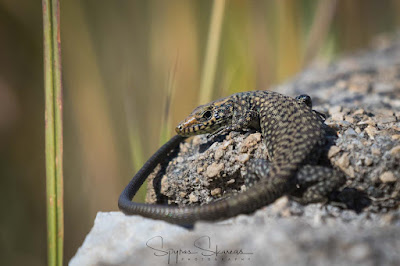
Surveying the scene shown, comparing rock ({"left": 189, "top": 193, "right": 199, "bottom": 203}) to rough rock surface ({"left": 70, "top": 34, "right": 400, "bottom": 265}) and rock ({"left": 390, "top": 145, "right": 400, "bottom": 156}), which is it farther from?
rock ({"left": 390, "top": 145, "right": 400, "bottom": 156})

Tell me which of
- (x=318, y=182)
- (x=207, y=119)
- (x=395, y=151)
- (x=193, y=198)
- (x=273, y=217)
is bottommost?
(x=193, y=198)

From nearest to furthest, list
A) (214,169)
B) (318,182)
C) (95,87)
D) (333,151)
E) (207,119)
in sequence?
(318,182) < (333,151) < (214,169) < (207,119) < (95,87)

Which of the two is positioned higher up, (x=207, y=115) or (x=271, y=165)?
(x=207, y=115)

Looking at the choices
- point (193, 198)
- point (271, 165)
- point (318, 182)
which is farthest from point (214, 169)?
point (318, 182)

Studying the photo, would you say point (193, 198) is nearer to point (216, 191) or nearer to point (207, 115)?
point (216, 191)

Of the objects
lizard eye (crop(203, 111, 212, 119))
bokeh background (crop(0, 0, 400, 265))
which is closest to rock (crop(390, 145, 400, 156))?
lizard eye (crop(203, 111, 212, 119))

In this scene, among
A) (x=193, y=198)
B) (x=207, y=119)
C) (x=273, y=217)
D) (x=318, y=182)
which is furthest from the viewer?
(x=207, y=119)

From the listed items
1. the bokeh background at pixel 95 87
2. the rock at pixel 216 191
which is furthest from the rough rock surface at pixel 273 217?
the bokeh background at pixel 95 87

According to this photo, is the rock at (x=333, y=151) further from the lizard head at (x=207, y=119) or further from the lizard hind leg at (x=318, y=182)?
the lizard head at (x=207, y=119)
